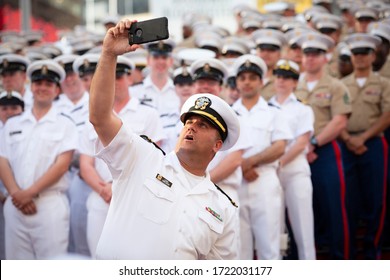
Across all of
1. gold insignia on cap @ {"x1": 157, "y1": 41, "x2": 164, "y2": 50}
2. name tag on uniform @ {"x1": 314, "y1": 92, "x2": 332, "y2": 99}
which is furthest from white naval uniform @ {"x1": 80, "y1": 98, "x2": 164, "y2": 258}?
name tag on uniform @ {"x1": 314, "y1": 92, "x2": 332, "y2": 99}

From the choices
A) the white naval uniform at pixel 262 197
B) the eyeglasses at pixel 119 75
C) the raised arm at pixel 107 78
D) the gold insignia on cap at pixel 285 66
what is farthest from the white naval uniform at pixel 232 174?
the raised arm at pixel 107 78

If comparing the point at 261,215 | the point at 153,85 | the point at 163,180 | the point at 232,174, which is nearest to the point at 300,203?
the point at 261,215

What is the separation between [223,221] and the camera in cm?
393

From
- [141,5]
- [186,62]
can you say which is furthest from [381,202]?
[141,5]

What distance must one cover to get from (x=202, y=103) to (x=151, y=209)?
2.02 ft

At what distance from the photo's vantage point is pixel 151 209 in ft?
12.2

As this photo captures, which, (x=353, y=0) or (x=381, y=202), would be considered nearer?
(x=381, y=202)

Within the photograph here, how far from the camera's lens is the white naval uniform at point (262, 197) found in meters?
6.18

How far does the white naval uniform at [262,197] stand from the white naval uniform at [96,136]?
30.0 inches

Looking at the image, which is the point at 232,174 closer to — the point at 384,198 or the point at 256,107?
the point at 256,107

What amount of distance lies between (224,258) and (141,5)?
9407 mm

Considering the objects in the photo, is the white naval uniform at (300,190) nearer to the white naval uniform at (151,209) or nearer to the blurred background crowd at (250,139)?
the blurred background crowd at (250,139)

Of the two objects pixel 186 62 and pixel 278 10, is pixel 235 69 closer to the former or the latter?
pixel 186 62

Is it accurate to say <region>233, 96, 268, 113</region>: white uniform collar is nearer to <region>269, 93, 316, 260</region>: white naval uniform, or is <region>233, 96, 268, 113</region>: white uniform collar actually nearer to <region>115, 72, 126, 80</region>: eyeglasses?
<region>269, 93, 316, 260</region>: white naval uniform
